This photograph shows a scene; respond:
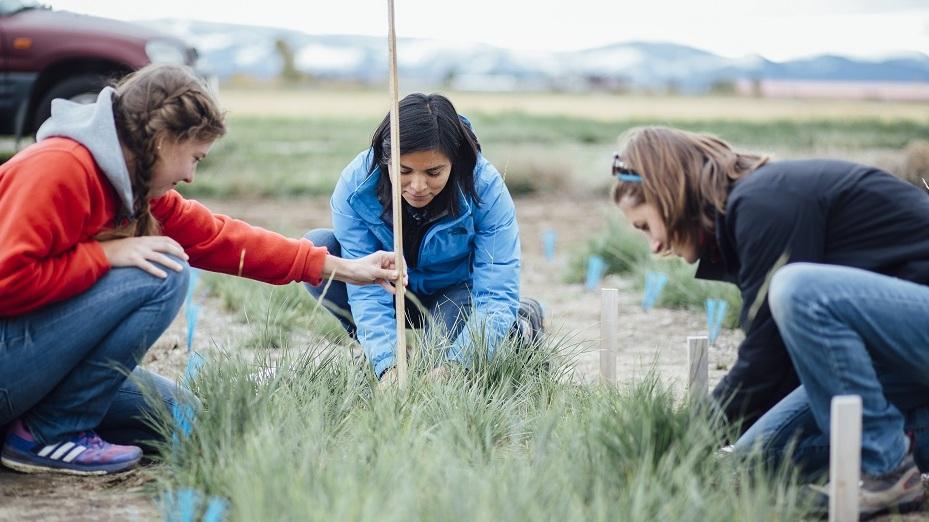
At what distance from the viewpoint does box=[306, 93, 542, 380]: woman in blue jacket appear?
319cm

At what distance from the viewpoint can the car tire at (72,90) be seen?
804cm

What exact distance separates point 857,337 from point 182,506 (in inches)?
58.9

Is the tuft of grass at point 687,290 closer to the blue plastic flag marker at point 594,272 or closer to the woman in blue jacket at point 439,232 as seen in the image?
the blue plastic flag marker at point 594,272

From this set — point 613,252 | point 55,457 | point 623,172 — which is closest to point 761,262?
point 623,172

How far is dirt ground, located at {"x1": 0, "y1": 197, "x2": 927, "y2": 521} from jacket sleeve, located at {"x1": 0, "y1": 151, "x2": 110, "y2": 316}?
484 mm

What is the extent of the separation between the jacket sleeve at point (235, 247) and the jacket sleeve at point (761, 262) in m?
1.27

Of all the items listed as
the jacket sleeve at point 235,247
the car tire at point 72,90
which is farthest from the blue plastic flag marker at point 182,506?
the car tire at point 72,90

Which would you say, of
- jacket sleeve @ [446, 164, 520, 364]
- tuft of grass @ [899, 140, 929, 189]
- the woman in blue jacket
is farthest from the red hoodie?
tuft of grass @ [899, 140, 929, 189]

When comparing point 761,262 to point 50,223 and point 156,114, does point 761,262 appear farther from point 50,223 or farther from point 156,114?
point 50,223

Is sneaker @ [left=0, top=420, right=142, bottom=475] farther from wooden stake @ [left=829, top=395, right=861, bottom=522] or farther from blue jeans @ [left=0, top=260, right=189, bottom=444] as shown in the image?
wooden stake @ [left=829, top=395, right=861, bottom=522]

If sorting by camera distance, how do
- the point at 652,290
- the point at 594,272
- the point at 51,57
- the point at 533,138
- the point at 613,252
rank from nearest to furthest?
the point at 652,290 → the point at 594,272 → the point at 613,252 → the point at 51,57 → the point at 533,138

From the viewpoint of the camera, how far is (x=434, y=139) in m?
3.15

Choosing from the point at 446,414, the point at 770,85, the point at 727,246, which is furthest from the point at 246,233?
the point at 770,85

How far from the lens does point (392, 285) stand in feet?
10.8
